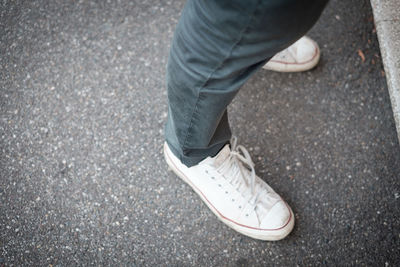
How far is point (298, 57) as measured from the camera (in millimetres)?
1316

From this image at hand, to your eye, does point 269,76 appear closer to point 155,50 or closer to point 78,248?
A: point 155,50

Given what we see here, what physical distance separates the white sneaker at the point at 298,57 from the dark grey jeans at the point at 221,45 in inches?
27.1

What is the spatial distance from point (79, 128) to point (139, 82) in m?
0.31

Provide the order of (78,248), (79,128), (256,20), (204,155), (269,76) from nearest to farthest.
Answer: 1. (256,20)
2. (204,155)
3. (78,248)
4. (79,128)
5. (269,76)

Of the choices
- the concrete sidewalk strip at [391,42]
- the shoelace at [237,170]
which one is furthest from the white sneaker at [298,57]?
the shoelace at [237,170]

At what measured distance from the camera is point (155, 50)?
138 cm

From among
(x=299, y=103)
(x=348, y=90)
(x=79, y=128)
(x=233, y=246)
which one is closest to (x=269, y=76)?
(x=299, y=103)

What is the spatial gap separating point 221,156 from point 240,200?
0.58ft

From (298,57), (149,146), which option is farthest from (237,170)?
(298,57)

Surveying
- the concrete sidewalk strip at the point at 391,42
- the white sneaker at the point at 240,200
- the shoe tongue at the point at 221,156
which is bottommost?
the white sneaker at the point at 240,200

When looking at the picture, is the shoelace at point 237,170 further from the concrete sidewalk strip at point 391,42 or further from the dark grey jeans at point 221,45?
the concrete sidewalk strip at point 391,42

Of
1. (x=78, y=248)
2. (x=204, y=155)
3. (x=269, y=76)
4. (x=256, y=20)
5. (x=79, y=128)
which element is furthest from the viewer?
(x=269, y=76)

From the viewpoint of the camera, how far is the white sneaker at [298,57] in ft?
4.31

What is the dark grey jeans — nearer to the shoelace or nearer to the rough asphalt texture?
the shoelace
